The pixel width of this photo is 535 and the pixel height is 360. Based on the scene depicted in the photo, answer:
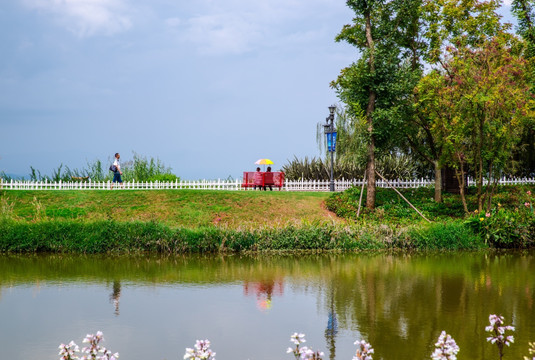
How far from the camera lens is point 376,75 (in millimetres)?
22672

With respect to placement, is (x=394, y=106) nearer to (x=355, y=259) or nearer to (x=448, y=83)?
(x=448, y=83)

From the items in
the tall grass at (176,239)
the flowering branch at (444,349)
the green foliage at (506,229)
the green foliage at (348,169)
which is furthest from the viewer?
the green foliage at (348,169)

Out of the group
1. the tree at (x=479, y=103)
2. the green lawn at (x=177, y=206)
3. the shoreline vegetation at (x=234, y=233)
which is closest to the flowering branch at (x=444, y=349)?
the shoreline vegetation at (x=234, y=233)

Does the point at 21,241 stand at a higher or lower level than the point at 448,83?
lower

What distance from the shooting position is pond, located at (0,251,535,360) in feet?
23.5

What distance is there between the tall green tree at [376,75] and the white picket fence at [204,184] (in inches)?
231

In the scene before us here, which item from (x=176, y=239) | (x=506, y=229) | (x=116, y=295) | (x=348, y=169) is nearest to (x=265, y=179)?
(x=348, y=169)

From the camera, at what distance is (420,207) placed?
23.8 meters

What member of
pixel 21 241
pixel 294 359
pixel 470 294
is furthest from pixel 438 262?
pixel 21 241

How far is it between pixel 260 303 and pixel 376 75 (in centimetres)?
1541

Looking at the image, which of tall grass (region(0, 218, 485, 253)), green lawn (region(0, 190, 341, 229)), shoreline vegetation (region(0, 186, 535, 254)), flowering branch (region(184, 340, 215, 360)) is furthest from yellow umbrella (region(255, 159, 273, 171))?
flowering branch (region(184, 340, 215, 360))

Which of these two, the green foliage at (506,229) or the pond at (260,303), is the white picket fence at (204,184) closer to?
the green foliage at (506,229)

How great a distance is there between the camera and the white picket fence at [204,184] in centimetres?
2714

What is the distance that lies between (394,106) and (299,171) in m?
9.71
